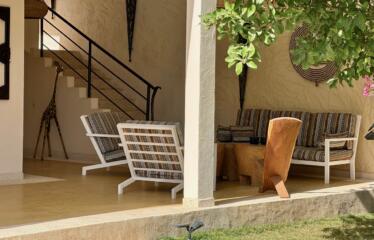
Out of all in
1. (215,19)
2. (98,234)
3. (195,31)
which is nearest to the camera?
(215,19)

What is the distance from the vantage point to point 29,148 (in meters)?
13.4

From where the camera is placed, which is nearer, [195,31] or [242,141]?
[195,31]

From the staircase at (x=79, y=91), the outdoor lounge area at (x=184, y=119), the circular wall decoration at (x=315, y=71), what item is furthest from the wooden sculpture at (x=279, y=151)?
the staircase at (x=79, y=91)

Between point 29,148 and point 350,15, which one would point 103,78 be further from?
point 350,15

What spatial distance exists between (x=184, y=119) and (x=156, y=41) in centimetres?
375

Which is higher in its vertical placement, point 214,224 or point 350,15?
point 350,15

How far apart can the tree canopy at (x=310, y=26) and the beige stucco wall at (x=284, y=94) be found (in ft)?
20.3

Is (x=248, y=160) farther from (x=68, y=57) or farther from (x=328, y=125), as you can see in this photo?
(x=68, y=57)

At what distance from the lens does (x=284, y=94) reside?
464 inches


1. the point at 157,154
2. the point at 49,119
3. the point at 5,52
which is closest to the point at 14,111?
the point at 5,52

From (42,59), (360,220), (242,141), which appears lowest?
(360,220)

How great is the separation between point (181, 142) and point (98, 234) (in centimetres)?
213

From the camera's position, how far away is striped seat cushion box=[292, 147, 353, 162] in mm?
10391

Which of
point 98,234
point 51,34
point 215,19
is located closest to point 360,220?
point 98,234
